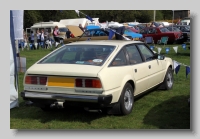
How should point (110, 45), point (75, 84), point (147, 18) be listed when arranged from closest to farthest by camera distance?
point (75, 84) < point (110, 45) < point (147, 18)

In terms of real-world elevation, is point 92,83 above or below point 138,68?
below

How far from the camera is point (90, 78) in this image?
483cm

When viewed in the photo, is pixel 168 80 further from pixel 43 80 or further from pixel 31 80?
pixel 31 80

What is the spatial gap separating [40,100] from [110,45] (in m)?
1.70

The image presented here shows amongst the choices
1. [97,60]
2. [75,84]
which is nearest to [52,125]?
[75,84]

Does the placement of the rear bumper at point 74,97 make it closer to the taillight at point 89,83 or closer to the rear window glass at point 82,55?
the taillight at point 89,83

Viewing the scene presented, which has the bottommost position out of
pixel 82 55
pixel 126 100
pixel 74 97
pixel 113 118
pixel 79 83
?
pixel 113 118

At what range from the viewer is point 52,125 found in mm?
5191

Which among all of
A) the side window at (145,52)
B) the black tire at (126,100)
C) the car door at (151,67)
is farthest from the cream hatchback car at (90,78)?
the side window at (145,52)

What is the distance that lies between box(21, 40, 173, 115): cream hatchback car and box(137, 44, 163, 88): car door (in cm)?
18

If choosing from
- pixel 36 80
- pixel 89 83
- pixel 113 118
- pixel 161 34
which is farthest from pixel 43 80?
pixel 161 34

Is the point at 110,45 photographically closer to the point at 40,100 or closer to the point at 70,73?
the point at 70,73

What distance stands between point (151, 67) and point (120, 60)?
126 cm

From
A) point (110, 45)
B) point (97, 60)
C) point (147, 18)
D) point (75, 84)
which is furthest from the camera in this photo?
point (147, 18)
